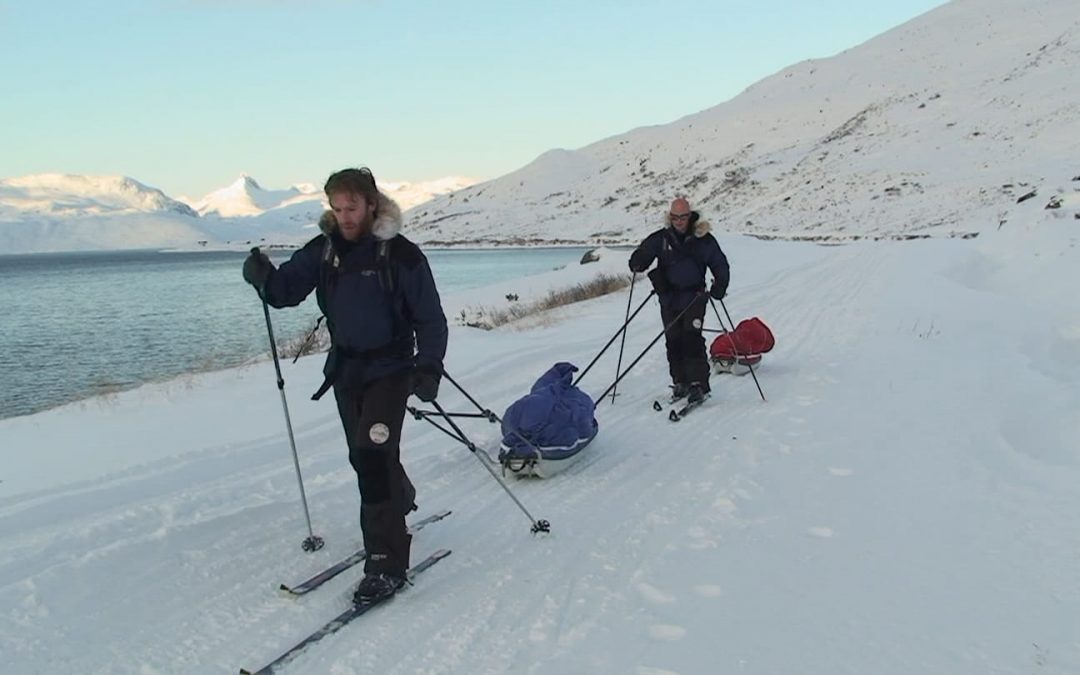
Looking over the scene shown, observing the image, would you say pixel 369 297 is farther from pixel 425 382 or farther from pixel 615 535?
pixel 615 535

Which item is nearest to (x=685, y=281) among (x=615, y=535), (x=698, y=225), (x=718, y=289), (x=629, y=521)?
(x=718, y=289)

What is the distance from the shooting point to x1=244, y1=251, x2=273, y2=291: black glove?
417cm

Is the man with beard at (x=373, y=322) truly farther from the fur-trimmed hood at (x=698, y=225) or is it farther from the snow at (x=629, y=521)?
the fur-trimmed hood at (x=698, y=225)

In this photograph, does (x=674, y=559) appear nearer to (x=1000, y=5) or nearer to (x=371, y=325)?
(x=371, y=325)

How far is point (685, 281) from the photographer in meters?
8.21

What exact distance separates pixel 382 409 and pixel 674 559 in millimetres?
1944

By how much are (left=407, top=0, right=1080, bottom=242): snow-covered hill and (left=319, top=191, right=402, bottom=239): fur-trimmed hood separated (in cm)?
2786

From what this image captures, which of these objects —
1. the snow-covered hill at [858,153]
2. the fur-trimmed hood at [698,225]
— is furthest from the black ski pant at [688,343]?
the snow-covered hill at [858,153]

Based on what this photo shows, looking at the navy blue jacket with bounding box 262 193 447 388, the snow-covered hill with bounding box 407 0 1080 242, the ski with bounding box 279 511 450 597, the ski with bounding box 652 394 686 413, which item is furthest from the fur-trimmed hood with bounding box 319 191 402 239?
the snow-covered hill with bounding box 407 0 1080 242

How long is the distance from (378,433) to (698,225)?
5.00 metres

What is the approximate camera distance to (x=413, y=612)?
3986 millimetres

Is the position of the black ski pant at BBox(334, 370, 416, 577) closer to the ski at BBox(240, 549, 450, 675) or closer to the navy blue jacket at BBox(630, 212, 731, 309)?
the ski at BBox(240, 549, 450, 675)

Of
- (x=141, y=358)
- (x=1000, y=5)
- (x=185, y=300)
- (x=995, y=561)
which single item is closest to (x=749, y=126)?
(x=1000, y=5)

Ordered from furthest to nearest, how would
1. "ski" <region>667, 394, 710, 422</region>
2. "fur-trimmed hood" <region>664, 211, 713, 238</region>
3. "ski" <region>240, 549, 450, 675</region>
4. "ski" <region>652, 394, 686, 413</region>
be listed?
1. "ski" <region>652, 394, 686, 413</region>
2. "fur-trimmed hood" <region>664, 211, 713, 238</region>
3. "ski" <region>667, 394, 710, 422</region>
4. "ski" <region>240, 549, 450, 675</region>
